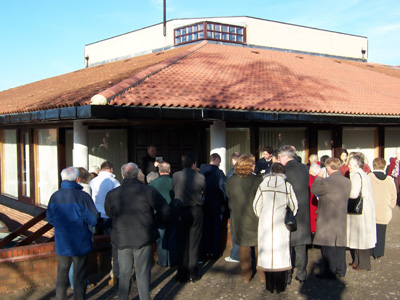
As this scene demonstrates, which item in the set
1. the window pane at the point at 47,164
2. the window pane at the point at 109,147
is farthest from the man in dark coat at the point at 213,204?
the window pane at the point at 47,164

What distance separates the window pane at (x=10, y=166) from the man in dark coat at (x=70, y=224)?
27.1ft

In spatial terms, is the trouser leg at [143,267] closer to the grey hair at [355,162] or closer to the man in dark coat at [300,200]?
the man in dark coat at [300,200]

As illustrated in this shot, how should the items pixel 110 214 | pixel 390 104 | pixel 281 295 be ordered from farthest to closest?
1. pixel 390 104
2. pixel 281 295
3. pixel 110 214

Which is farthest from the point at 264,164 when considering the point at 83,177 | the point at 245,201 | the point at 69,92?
the point at 69,92

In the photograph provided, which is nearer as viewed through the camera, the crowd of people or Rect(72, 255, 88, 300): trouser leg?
the crowd of people

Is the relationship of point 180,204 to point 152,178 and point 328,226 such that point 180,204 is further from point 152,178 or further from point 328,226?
point 328,226

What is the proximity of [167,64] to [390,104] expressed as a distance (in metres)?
6.28

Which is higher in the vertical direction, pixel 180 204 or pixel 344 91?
pixel 344 91

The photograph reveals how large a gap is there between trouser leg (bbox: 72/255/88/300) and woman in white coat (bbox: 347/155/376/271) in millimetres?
3655

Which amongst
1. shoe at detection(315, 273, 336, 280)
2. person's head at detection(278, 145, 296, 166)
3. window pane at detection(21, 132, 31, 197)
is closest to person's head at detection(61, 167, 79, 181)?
person's head at detection(278, 145, 296, 166)

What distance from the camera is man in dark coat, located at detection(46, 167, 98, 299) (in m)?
4.72

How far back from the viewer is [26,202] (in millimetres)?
11508

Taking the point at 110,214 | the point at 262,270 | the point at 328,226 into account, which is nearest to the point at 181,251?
the point at 262,270

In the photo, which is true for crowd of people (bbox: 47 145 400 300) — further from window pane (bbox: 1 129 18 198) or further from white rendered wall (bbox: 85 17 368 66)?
white rendered wall (bbox: 85 17 368 66)
